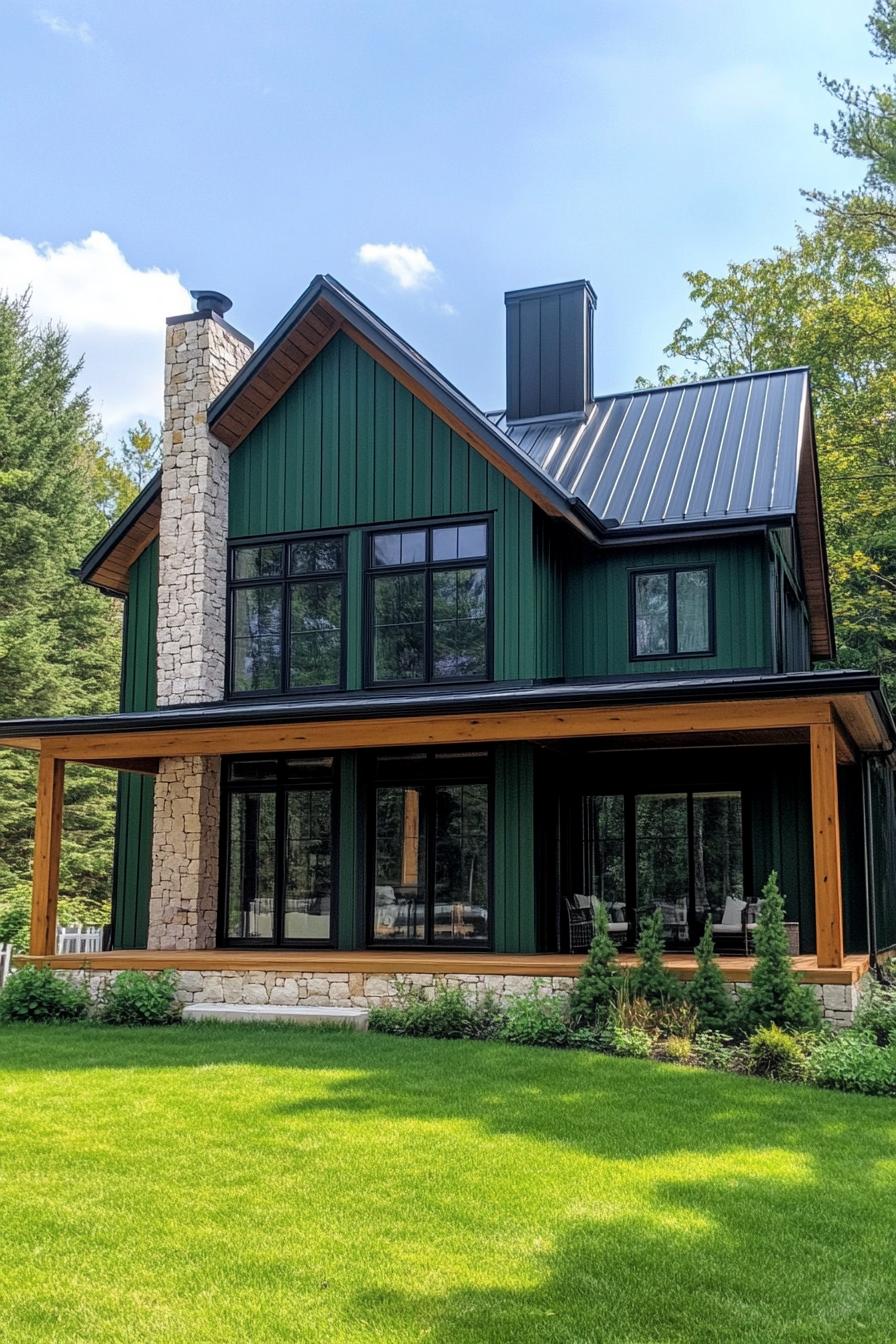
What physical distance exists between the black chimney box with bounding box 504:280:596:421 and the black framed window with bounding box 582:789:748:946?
18.3 ft

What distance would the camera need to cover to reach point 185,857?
1400 cm

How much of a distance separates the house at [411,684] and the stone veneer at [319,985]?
0.12 ft

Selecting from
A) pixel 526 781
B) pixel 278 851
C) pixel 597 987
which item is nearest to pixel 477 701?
pixel 526 781

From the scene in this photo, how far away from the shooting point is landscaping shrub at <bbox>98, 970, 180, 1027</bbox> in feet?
39.9

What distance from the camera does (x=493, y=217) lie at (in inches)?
778

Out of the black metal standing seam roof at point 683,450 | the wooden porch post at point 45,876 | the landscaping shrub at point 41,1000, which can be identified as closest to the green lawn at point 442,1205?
the landscaping shrub at point 41,1000

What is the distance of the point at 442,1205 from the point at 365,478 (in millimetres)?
9624

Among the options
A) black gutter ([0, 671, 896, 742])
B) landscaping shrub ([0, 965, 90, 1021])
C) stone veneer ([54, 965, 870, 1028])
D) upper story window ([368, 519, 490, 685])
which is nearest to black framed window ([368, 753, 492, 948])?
black gutter ([0, 671, 896, 742])

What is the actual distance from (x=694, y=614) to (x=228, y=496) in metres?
5.65

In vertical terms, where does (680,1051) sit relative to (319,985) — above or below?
below

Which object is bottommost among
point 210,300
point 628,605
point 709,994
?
point 709,994

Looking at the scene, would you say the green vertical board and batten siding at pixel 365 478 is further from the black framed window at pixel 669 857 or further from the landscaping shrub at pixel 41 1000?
the landscaping shrub at pixel 41 1000

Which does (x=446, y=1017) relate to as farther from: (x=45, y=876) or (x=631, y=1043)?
(x=45, y=876)

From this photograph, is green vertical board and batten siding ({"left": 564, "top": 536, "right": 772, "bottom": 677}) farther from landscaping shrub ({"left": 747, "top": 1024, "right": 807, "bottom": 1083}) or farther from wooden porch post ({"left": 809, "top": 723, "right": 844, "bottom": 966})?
landscaping shrub ({"left": 747, "top": 1024, "right": 807, "bottom": 1083})
